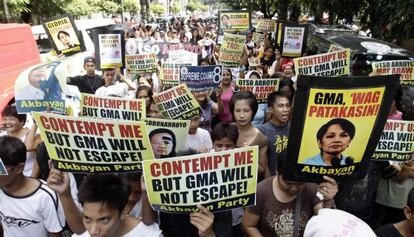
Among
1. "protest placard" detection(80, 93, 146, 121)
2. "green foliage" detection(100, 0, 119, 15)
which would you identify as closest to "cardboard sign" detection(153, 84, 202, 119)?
"protest placard" detection(80, 93, 146, 121)

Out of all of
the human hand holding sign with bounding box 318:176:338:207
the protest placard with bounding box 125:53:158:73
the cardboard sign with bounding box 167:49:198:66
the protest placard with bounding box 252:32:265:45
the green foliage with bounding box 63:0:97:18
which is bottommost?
the green foliage with bounding box 63:0:97:18

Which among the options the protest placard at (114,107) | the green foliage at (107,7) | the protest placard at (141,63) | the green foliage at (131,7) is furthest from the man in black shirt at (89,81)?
the green foliage at (131,7)

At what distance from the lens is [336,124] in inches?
92.9

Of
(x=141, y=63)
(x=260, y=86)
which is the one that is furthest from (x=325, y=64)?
(x=141, y=63)

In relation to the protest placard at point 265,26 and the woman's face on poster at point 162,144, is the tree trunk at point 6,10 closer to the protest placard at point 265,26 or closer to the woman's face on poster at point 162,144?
the protest placard at point 265,26

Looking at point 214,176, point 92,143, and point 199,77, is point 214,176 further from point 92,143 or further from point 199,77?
point 199,77

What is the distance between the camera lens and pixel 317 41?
12.6 m

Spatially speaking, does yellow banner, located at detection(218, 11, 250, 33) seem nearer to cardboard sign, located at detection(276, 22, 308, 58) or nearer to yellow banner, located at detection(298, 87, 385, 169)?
cardboard sign, located at detection(276, 22, 308, 58)

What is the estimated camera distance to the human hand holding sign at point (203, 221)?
2311 millimetres

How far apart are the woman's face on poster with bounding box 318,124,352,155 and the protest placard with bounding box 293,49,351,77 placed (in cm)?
305

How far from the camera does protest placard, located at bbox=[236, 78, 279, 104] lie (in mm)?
5387

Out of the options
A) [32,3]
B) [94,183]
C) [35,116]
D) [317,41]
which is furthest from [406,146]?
[32,3]

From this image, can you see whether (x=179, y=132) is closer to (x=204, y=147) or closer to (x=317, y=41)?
(x=204, y=147)

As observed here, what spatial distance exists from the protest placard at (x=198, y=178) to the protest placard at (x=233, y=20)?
27.7 feet
